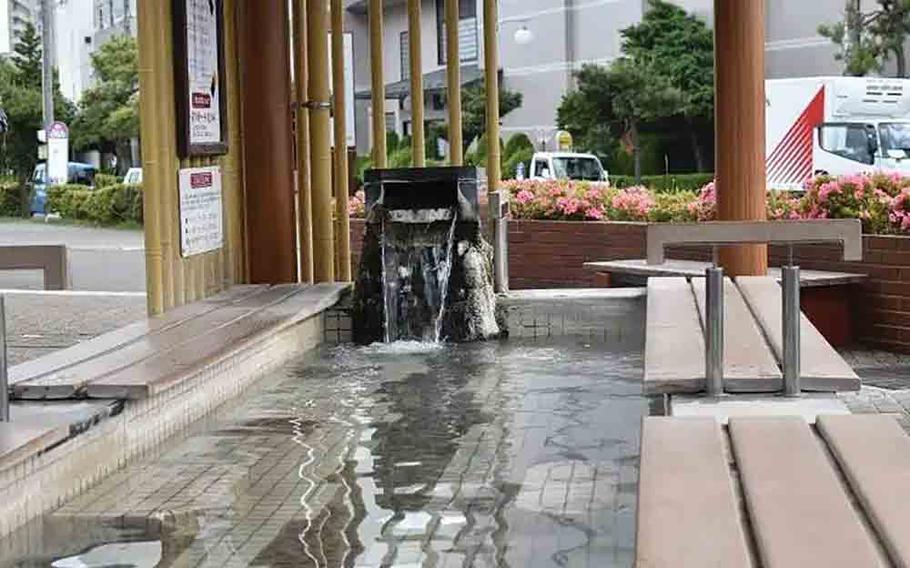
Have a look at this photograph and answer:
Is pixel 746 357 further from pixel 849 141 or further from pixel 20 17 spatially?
pixel 20 17

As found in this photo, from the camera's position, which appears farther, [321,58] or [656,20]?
[656,20]

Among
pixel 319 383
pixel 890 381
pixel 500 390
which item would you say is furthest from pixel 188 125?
pixel 890 381

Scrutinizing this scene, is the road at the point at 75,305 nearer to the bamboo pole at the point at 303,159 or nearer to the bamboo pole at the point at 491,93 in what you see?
the bamboo pole at the point at 303,159

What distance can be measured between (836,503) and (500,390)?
12.5 feet

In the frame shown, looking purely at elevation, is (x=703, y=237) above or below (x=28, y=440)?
above

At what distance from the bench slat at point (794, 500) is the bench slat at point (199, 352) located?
2079 millimetres

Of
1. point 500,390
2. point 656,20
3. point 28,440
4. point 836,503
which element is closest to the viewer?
point 836,503

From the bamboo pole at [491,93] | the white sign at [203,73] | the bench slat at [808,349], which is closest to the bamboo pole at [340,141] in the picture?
the bamboo pole at [491,93]

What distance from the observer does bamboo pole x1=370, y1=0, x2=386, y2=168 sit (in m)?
9.42

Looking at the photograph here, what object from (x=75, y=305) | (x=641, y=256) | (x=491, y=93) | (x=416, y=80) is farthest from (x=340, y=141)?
(x=641, y=256)

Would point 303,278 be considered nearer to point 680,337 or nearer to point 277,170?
point 277,170

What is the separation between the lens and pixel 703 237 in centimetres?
438

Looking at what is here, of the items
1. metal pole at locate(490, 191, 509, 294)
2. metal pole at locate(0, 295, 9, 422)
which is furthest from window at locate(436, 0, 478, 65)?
metal pole at locate(0, 295, 9, 422)

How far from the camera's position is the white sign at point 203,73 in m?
7.46
